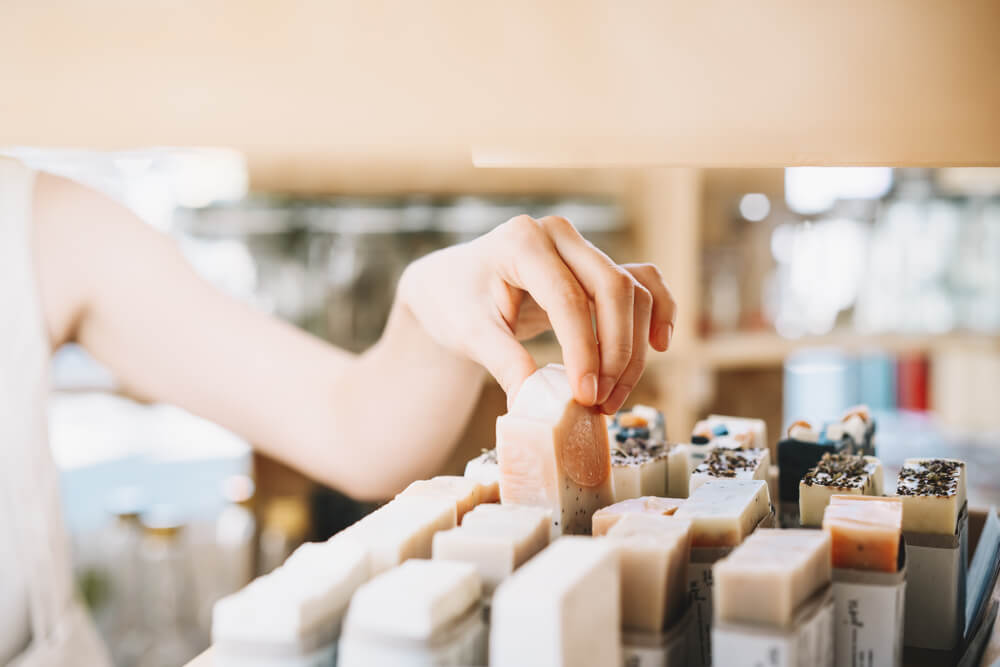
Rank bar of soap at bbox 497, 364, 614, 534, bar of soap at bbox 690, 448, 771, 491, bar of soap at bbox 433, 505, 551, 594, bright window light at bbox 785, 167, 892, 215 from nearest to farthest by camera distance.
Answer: bar of soap at bbox 433, 505, 551, 594 < bar of soap at bbox 497, 364, 614, 534 < bar of soap at bbox 690, 448, 771, 491 < bright window light at bbox 785, 167, 892, 215

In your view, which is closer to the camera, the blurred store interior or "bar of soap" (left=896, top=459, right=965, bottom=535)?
"bar of soap" (left=896, top=459, right=965, bottom=535)

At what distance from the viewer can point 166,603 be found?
182cm

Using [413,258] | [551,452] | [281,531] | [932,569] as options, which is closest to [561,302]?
[551,452]

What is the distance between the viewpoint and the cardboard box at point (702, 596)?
0.62m

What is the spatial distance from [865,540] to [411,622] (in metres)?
0.31

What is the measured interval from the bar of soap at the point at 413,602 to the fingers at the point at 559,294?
8.0 inches

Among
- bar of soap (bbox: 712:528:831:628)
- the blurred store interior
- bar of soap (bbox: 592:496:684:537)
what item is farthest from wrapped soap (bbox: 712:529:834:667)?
the blurred store interior

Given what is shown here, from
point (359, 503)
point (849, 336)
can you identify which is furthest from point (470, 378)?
point (849, 336)

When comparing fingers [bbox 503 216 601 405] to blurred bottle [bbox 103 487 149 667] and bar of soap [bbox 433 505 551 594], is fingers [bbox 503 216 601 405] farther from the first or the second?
blurred bottle [bbox 103 487 149 667]

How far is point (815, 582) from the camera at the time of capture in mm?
543

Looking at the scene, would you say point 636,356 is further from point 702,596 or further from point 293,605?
point 293,605

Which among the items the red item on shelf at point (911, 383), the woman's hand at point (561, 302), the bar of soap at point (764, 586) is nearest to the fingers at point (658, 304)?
the woman's hand at point (561, 302)

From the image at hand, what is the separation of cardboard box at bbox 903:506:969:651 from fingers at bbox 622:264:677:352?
0.26 meters

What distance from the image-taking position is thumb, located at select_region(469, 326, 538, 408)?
2.42 ft
